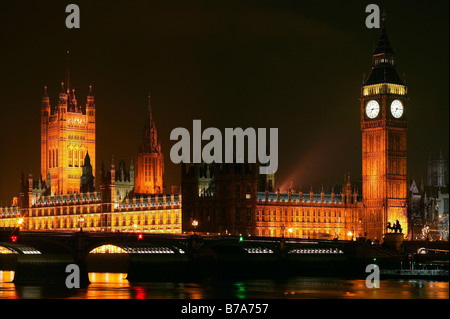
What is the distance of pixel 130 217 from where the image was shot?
630ft

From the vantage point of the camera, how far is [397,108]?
7087 inches

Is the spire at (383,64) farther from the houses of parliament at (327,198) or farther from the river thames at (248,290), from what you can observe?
the river thames at (248,290)

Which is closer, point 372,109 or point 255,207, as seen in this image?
point 255,207

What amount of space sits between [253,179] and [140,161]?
29.1 meters

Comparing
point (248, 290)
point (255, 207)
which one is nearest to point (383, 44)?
point (255, 207)

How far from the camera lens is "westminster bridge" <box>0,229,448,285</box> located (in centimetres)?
12756

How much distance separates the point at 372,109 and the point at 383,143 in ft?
17.2

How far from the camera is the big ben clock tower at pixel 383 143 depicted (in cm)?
17900

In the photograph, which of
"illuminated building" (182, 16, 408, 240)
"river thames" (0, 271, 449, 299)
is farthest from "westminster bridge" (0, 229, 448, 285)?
"illuminated building" (182, 16, 408, 240)

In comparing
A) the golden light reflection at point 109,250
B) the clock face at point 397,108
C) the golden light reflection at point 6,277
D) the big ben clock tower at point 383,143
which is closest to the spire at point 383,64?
the big ben clock tower at point 383,143

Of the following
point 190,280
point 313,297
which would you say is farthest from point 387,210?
point 313,297

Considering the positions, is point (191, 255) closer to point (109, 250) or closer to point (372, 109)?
point (109, 250)
